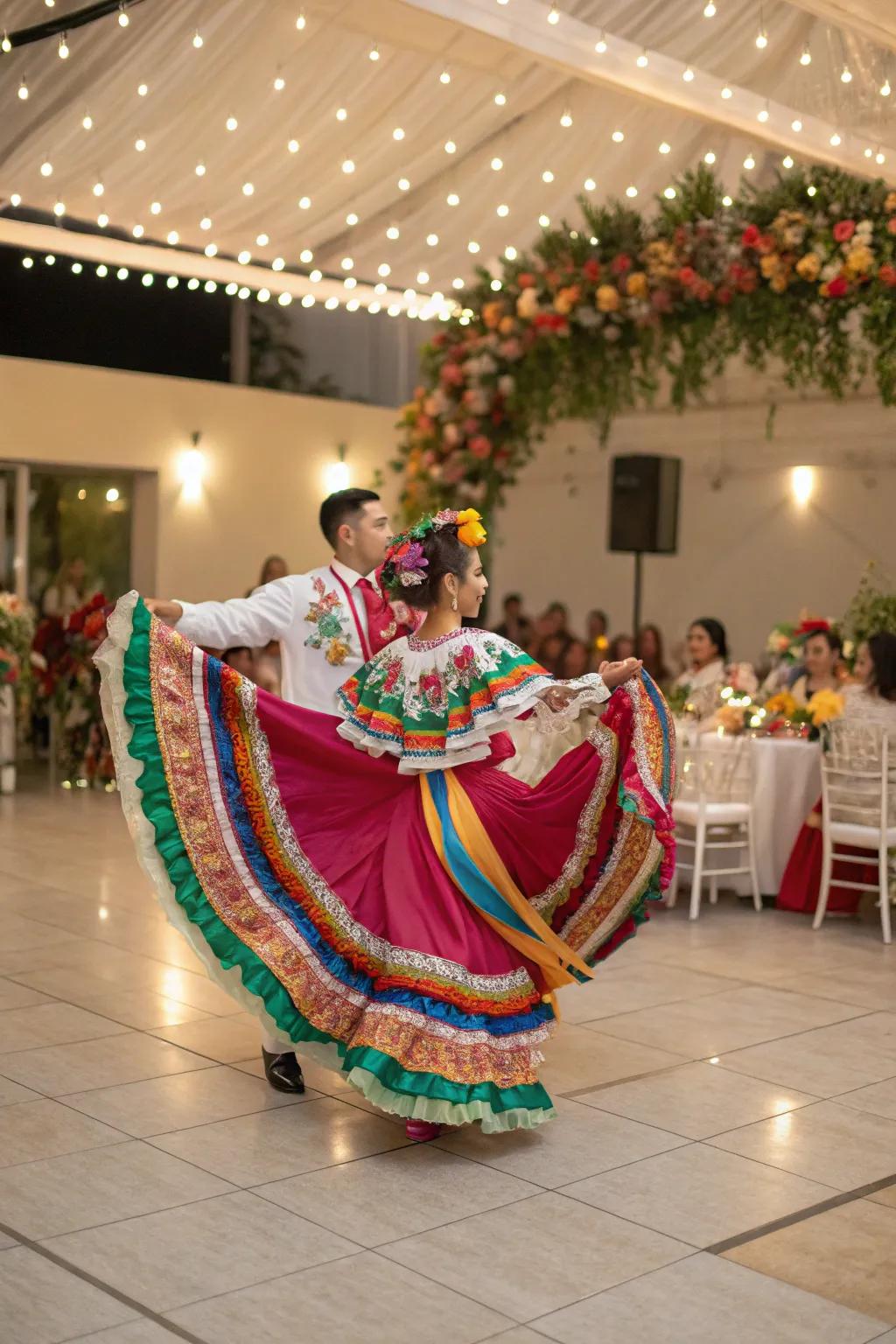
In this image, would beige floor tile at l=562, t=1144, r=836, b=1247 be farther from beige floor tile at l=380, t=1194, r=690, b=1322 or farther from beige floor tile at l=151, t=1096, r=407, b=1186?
beige floor tile at l=151, t=1096, r=407, b=1186

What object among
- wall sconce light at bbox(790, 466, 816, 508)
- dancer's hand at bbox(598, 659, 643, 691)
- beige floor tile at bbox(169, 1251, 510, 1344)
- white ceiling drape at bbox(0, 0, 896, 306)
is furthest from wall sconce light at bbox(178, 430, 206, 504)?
beige floor tile at bbox(169, 1251, 510, 1344)

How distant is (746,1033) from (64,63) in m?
5.71

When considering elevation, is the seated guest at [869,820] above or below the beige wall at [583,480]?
below

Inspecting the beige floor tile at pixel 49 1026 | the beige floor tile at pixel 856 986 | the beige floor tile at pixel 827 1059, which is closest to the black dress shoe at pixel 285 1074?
the beige floor tile at pixel 49 1026

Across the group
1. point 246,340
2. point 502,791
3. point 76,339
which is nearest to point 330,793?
point 502,791

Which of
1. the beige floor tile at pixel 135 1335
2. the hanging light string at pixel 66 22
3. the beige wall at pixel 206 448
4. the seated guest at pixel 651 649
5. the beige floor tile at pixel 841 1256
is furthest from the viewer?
the seated guest at pixel 651 649

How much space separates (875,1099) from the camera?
4164 millimetres

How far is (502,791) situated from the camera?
3.85m

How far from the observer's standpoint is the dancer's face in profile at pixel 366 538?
14.4 feet

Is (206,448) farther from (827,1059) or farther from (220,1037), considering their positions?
(827,1059)

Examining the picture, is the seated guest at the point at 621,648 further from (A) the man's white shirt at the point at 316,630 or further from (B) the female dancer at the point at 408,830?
(B) the female dancer at the point at 408,830

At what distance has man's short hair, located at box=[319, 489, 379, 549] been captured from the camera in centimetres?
440

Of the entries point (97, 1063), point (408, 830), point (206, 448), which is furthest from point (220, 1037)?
point (206, 448)

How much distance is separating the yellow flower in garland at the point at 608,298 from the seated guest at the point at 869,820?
2474 millimetres
